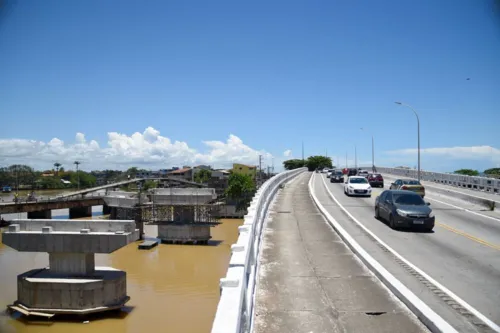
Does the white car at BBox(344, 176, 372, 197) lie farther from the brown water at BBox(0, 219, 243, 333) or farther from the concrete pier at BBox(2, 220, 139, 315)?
the concrete pier at BBox(2, 220, 139, 315)

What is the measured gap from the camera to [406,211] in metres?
16.4

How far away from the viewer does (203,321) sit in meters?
22.4

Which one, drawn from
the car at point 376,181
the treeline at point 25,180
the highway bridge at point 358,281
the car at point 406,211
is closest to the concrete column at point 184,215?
the car at point 376,181

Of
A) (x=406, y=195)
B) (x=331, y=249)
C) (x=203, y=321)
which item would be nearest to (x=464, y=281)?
(x=331, y=249)

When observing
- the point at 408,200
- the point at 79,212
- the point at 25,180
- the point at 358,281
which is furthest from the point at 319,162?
the point at 358,281

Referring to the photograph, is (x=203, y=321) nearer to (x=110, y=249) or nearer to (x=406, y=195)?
(x=110, y=249)

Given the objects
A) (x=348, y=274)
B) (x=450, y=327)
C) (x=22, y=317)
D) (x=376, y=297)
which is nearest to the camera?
(x=450, y=327)

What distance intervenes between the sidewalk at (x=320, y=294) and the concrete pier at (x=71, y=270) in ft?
Answer: 46.9

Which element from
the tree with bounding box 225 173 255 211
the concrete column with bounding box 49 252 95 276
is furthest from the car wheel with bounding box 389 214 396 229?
the tree with bounding box 225 173 255 211

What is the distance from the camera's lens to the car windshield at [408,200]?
17312 mm

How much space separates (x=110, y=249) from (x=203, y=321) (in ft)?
21.5

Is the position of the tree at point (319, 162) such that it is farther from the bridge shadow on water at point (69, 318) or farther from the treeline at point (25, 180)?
the bridge shadow on water at point (69, 318)

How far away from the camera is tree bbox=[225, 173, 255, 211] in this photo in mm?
68938

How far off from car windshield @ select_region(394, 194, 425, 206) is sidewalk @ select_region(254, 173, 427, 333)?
599 centimetres
